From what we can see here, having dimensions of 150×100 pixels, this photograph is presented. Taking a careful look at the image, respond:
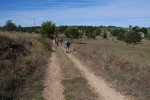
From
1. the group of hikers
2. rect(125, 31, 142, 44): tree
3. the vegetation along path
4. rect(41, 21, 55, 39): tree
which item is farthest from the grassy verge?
rect(125, 31, 142, 44): tree

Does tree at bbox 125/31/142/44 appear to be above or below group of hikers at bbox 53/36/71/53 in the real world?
below

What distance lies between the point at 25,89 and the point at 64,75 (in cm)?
457

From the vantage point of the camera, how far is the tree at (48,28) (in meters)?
66.1

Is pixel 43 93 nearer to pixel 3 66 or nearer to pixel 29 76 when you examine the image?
pixel 29 76

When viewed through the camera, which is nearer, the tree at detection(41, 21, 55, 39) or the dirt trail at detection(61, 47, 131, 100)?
the dirt trail at detection(61, 47, 131, 100)

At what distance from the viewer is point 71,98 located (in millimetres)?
11383

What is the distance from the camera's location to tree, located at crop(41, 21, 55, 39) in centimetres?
6606

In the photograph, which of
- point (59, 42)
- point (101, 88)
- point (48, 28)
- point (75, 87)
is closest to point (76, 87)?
point (75, 87)

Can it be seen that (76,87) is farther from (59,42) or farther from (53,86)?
(59,42)

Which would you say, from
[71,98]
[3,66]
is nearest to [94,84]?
[71,98]

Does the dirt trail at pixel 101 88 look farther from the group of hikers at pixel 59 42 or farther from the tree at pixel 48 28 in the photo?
the tree at pixel 48 28

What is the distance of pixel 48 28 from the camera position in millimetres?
66000

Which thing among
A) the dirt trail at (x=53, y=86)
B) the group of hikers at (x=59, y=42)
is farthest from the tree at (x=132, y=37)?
the dirt trail at (x=53, y=86)

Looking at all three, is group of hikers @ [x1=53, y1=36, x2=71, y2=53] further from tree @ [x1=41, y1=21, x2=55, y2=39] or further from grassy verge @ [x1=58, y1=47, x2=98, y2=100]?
grassy verge @ [x1=58, y1=47, x2=98, y2=100]
